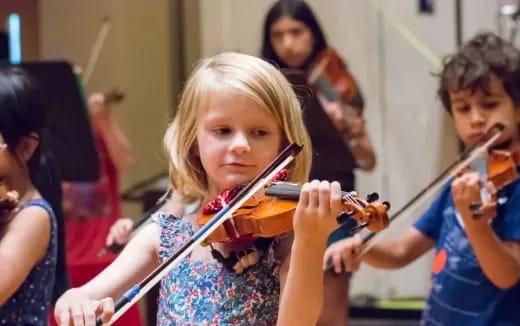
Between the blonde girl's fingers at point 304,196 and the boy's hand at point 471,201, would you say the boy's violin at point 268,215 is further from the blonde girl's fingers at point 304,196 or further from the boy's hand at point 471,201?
the boy's hand at point 471,201

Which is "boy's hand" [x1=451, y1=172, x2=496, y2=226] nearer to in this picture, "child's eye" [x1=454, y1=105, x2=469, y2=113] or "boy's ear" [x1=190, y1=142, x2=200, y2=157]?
"child's eye" [x1=454, y1=105, x2=469, y2=113]

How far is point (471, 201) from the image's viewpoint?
1.57 m

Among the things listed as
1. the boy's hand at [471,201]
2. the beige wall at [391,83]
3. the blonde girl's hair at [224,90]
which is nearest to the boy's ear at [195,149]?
the blonde girl's hair at [224,90]

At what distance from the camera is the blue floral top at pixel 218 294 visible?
3.94ft

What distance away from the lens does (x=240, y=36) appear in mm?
3125

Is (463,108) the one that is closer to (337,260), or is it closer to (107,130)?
(337,260)

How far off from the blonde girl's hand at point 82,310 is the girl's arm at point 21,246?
0.24 meters

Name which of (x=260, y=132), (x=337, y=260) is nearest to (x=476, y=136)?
(x=337, y=260)

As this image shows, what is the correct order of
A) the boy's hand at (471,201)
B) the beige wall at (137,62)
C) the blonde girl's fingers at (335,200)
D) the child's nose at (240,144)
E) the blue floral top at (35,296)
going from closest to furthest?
the blonde girl's fingers at (335,200) → the child's nose at (240,144) → the blue floral top at (35,296) → the boy's hand at (471,201) → the beige wall at (137,62)

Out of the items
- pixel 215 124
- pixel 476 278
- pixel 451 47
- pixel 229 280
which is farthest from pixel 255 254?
pixel 451 47

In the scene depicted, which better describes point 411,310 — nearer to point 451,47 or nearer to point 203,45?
point 451,47

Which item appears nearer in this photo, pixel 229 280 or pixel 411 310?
pixel 229 280

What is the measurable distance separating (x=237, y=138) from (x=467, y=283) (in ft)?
2.33

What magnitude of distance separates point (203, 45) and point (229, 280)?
2.17 m
